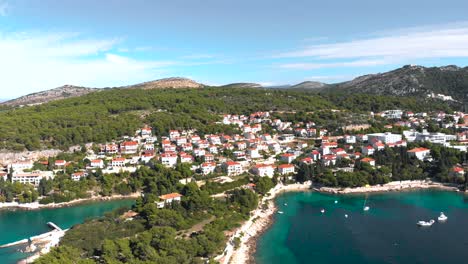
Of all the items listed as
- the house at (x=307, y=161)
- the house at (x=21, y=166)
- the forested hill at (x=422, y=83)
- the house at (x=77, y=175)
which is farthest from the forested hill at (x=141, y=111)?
the forested hill at (x=422, y=83)

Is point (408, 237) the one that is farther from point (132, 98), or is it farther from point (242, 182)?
point (132, 98)

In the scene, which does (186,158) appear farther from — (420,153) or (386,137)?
(420,153)

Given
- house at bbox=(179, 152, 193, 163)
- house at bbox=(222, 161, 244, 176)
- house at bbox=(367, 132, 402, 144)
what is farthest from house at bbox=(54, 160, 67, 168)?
house at bbox=(367, 132, 402, 144)

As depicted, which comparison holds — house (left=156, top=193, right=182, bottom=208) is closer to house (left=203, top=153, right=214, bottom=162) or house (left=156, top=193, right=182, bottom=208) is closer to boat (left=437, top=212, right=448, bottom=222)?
house (left=203, top=153, right=214, bottom=162)

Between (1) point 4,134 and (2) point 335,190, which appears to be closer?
(2) point 335,190

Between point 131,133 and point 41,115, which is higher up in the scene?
point 41,115

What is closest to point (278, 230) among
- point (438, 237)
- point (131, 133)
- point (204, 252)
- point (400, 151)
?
point (204, 252)

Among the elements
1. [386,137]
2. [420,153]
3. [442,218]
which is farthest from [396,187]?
[386,137]
